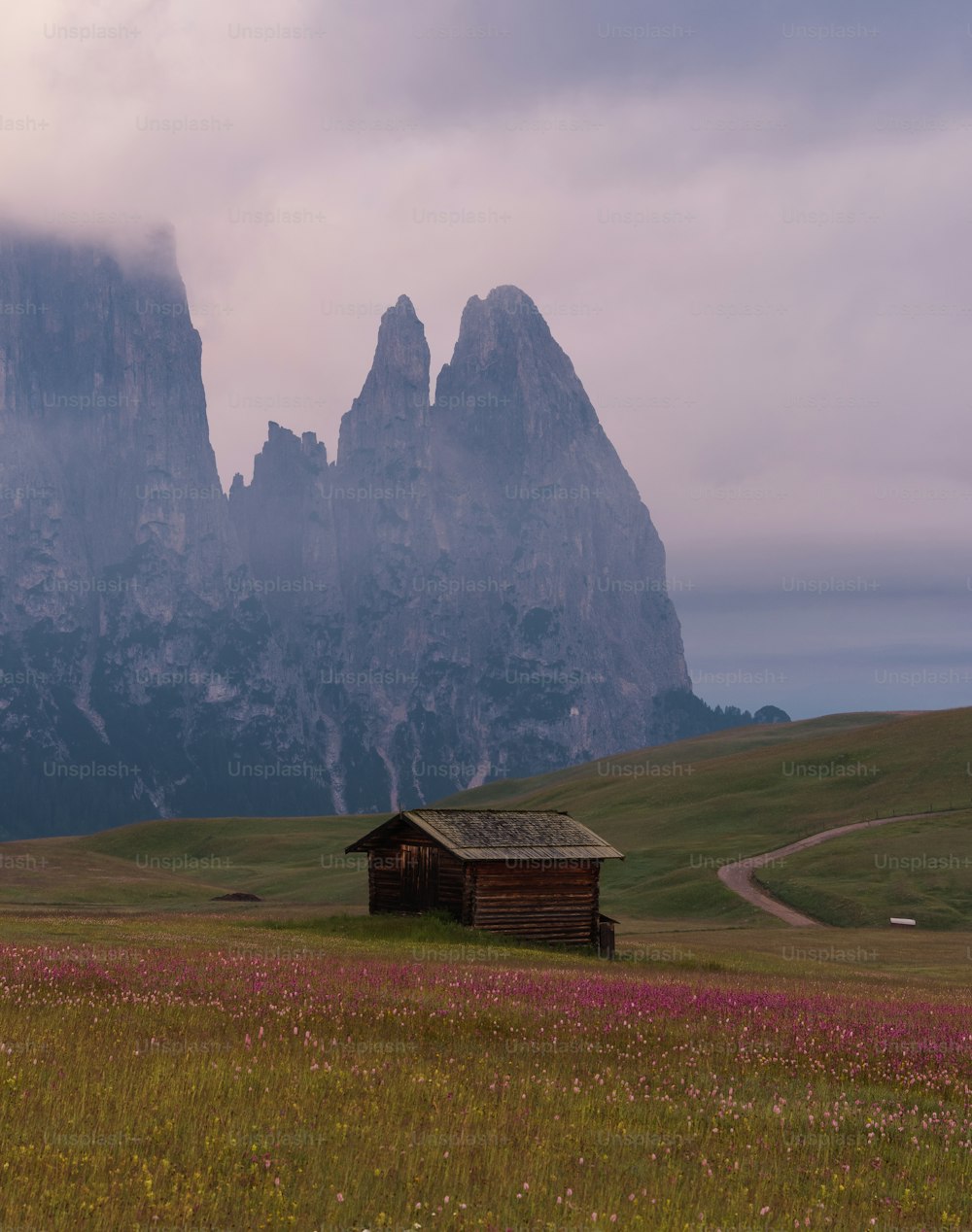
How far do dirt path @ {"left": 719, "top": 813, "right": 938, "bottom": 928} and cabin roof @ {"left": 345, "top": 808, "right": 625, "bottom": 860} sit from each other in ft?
81.2

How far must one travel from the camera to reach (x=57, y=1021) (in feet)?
44.1

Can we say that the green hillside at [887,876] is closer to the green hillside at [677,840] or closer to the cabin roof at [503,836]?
the green hillside at [677,840]

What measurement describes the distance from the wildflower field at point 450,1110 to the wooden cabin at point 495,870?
91.9 ft

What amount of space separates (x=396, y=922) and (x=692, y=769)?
104m

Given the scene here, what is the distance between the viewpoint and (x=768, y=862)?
87875mm

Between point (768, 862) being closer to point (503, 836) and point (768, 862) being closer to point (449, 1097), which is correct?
point (503, 836)

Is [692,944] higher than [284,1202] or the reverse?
the reverse

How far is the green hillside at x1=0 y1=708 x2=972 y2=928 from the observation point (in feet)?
260

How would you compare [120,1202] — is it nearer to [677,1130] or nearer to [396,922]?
[677,1130]

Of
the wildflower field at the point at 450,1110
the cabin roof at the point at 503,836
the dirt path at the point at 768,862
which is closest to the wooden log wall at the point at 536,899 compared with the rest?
the cabin roof at the point at 503,836

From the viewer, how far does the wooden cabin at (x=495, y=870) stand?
4691cm

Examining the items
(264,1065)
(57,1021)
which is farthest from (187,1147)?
(57,1021)

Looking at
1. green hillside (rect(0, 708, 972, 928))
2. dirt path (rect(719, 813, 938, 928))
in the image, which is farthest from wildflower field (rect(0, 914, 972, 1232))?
green hillside (rect(0, 708, 972, 928))

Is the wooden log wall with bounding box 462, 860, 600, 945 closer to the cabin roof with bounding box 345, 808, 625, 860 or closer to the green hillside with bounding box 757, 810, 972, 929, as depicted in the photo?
the cabin roof with bounding box 345, 808, 625, 860
